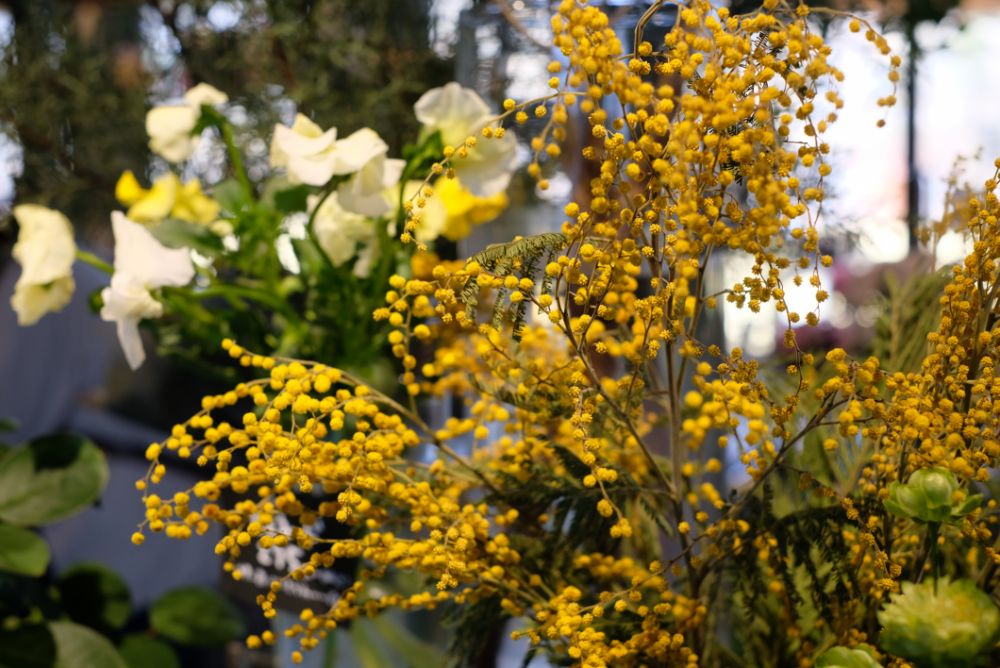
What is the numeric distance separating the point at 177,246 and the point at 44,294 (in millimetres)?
86

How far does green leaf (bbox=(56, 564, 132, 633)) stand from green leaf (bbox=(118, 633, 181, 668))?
2 cm

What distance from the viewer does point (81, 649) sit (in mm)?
641

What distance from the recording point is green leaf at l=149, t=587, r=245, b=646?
76 centimetres

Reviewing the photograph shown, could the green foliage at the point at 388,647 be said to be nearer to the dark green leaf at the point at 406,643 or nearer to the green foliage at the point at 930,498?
the dark green leaf at the point at 406,643

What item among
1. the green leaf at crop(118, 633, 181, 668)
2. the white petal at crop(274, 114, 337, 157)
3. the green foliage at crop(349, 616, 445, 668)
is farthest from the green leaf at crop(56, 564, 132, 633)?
the white petal at crop(274, 114, 337, 157)

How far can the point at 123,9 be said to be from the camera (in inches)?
42.3

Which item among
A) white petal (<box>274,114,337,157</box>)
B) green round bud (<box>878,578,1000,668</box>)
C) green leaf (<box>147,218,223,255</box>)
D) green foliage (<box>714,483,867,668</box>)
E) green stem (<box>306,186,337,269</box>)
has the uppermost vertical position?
white petal (<box>274,114,337,157</box>)

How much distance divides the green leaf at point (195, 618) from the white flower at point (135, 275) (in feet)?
0.92

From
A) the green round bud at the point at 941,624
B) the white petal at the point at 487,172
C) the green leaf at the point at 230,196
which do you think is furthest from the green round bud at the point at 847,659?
the green leaf at the point at 230,196

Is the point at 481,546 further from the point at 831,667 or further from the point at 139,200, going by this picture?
the point at 139,200

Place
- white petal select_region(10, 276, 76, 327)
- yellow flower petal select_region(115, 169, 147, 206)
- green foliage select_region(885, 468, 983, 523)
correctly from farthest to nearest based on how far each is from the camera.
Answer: yellow flower petal select_region(115, 169, 147, 206), white petal select_region(10, 276, 76, 327), green foliage select_region(885, 468, 983, 523)

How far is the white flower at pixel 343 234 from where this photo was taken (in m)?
0.58

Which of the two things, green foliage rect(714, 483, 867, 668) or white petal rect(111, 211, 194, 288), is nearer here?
green foliage rect(714, 483, 867, 668)

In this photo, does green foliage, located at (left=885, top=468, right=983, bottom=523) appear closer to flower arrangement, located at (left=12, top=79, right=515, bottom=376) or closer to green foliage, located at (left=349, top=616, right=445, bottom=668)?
flower arrangement, located at (left=12, top=79, right=515, bottom=376)
